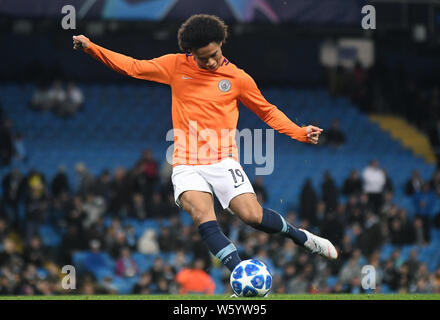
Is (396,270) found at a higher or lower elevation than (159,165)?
lower

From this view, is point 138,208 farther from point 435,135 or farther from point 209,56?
point 209,56

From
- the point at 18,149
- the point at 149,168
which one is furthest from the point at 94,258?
the point at 18,149

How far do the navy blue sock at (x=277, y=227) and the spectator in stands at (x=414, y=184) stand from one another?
1200 centimetres

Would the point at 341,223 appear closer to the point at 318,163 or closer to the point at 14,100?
the point at 318,163

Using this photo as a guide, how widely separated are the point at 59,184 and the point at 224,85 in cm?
1032

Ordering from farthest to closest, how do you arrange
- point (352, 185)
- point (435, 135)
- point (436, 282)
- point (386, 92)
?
point (386, 92) < point (435, 135) < point (352, 185) < point (436, 282)

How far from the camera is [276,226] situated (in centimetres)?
768

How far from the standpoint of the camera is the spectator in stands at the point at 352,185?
61.2 feet

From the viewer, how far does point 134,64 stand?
24.0 ft

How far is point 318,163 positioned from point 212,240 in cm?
1369

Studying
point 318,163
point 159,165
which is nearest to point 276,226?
point 159,165

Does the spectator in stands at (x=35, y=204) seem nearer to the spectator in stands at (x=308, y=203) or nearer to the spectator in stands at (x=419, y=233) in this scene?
the spectator in stands at (x=308, y=203)

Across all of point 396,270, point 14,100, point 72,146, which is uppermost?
point 14,100

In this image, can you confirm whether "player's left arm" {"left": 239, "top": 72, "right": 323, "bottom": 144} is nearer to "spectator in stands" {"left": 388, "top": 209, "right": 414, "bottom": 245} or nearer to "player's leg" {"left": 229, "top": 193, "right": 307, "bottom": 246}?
"player's leg" {"left": 229, "top": 193, "right": 307, "bottom": 246}
